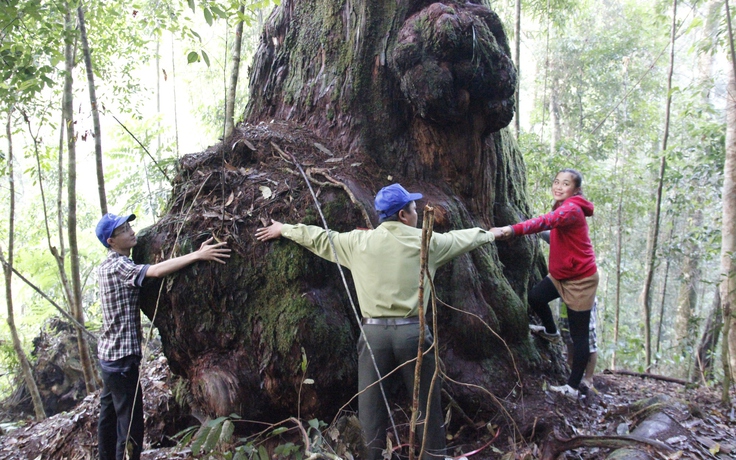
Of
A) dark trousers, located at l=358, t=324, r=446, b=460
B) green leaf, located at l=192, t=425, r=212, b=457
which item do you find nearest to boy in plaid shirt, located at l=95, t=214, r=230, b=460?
green leaf, located at l=192, t=425, r=212, b=457

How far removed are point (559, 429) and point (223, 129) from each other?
426 centimetres

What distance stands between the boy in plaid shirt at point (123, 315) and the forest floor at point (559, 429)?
483 mm

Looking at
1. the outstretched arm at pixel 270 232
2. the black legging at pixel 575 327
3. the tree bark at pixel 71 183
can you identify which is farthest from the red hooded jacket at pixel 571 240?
the tree bark at pixel 71 183

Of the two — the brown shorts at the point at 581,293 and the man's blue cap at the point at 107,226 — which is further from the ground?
the man's blue cap at the point at 107,226

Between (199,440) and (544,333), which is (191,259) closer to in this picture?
(199,440)

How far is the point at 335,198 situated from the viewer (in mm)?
4297

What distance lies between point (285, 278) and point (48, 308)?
9.91 metres

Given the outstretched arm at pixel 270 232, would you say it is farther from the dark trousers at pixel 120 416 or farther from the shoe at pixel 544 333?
the shoe at pixel 544 333

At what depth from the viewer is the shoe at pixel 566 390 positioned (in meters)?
4.63

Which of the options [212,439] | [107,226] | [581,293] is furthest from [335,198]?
[581,293]

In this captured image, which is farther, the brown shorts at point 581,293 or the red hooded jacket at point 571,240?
the brown shorts at point 581,293

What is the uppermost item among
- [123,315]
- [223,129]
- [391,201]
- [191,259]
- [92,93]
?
[92,93]

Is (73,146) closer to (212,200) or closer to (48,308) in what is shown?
(212,200)

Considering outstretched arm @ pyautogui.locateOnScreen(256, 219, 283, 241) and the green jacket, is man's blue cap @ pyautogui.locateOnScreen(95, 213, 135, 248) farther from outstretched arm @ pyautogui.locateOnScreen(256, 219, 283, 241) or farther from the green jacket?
the green jacket
